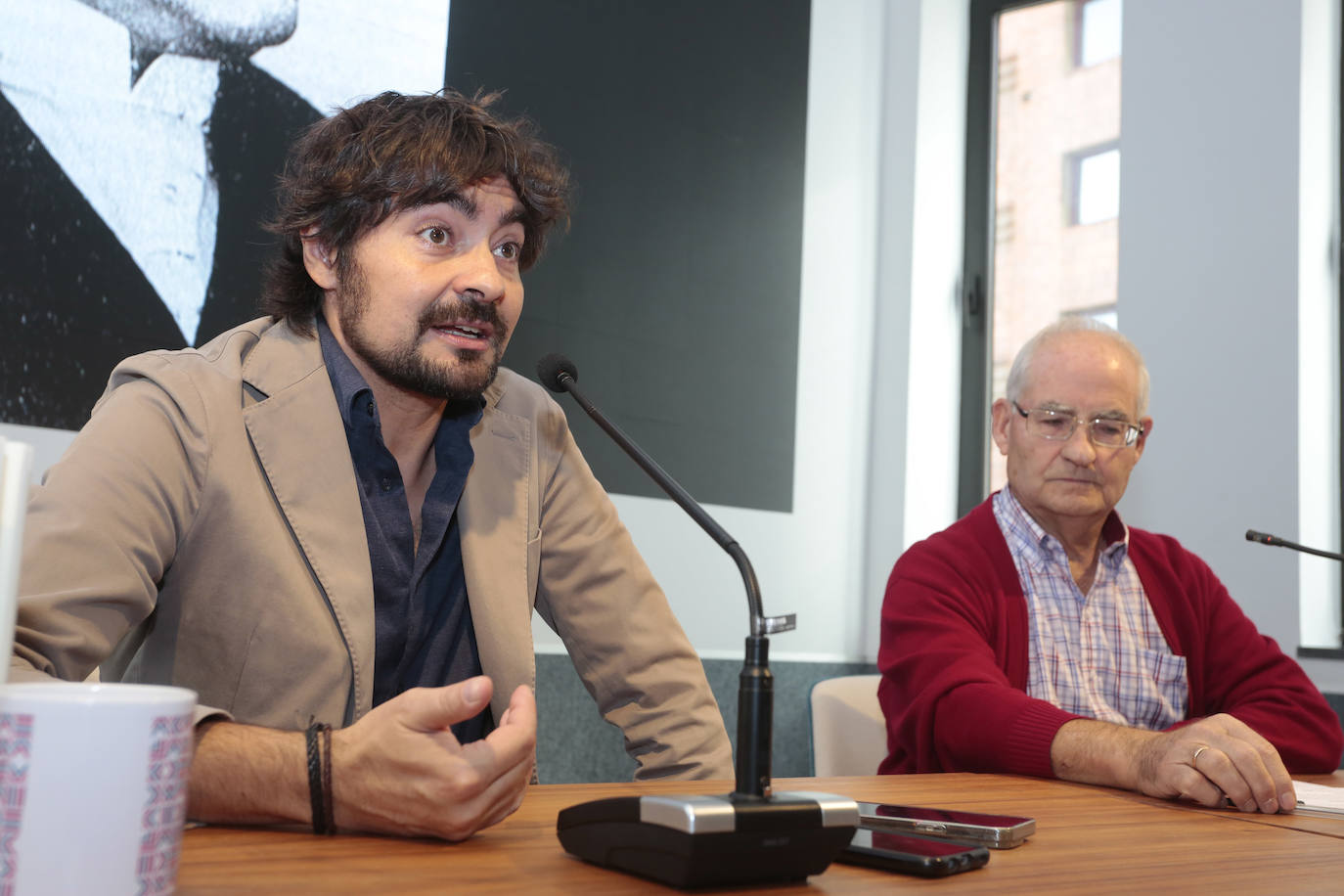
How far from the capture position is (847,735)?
79.8 inches

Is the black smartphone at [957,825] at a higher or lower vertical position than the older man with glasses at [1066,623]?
lower

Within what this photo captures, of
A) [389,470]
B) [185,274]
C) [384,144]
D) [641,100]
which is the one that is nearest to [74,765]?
[389,470]

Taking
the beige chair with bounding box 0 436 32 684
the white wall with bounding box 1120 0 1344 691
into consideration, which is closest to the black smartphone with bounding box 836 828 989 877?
the beige chair with bounding box 0 436 32 684

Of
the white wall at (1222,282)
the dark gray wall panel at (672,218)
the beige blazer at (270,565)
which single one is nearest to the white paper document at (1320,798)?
the beige blazer at (270,565)

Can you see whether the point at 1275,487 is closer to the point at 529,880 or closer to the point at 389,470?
the point at 389,470

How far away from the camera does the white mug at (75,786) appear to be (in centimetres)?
50

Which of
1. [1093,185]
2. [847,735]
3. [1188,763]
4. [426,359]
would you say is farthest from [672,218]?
[1188,763]

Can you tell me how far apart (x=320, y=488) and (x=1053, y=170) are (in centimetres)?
310

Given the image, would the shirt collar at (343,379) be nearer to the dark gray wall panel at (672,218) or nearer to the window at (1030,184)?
the dark gray wall panel at (672,218)

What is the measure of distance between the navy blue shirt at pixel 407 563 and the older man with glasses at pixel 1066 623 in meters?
0.66

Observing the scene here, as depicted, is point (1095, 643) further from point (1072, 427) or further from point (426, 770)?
point (426, 770)

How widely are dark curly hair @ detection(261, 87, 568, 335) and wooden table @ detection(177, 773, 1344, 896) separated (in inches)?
30.8

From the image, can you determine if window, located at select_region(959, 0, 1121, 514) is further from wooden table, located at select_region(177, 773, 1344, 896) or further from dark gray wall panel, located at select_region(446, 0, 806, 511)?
wooden table, located at select_region(177, 773, 1344, 896)

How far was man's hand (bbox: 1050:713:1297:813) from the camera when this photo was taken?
4.03ft
